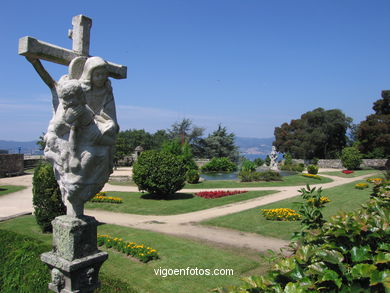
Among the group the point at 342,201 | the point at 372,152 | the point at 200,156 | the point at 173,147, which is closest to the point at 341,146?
the point at 372,152

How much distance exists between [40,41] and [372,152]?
4677 centimetres

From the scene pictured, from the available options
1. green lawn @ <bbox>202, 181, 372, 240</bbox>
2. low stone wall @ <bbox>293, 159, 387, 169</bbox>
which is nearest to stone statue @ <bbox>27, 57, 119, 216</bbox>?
green lawn @ <bbox>202, 181, 372, 240</bbox>

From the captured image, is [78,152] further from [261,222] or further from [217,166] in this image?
[217,166]

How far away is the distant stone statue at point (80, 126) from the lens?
2592mm

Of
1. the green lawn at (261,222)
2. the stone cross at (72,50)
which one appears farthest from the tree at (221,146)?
the stone cross at (72,50)

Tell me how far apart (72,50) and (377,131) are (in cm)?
4172

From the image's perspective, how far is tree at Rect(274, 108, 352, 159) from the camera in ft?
157

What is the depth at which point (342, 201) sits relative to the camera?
13.9m

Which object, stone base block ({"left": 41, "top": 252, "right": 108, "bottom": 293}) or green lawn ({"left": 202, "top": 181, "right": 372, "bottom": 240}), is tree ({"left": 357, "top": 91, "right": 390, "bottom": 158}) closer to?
green lawn ({"left": 202, "top": 181, "right": 372, "bottom": 240})

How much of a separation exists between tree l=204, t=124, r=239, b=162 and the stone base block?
42023mm

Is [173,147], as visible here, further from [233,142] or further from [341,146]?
[341,146]

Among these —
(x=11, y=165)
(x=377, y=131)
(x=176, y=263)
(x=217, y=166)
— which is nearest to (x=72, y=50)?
(x=176, y=263)

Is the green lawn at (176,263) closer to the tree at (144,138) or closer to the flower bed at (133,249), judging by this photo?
the flower bed at (133,249)

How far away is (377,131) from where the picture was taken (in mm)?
37438
